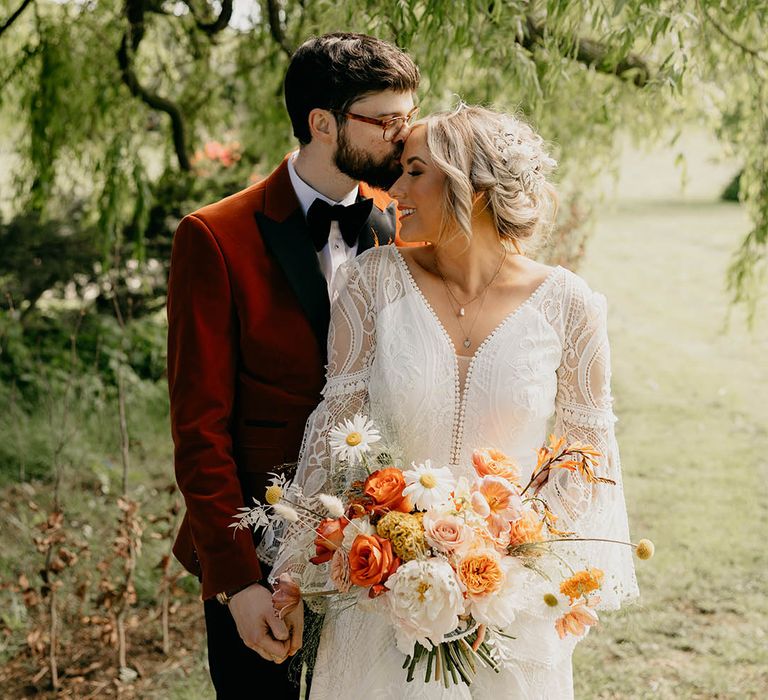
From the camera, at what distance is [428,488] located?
1.79 m

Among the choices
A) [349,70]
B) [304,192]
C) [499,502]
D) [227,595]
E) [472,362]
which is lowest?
[227,595]

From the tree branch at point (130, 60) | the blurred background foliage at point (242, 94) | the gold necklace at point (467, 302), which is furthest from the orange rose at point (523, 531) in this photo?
the tree branch at point (130, 60)

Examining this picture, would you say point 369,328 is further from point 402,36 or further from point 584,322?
point 402,36

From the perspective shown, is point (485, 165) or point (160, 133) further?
point (160, 133)

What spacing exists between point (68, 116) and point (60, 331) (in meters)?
1.83

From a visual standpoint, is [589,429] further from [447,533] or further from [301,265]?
[301,265]

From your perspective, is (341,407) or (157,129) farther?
(157,129)

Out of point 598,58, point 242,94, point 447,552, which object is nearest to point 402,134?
point 447,552

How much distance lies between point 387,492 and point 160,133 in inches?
221

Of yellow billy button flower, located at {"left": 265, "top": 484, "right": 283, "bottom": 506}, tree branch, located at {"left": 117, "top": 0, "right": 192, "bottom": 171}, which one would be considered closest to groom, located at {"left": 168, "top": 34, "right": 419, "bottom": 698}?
yellow billy button flower, located at {"left": 265, "top": 484, "right": 283, "bottom": 506}

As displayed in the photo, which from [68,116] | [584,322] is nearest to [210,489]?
[584,322]

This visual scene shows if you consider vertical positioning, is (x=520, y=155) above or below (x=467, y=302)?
above

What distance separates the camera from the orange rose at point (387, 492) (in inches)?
71.2

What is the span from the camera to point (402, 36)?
10.1ft
